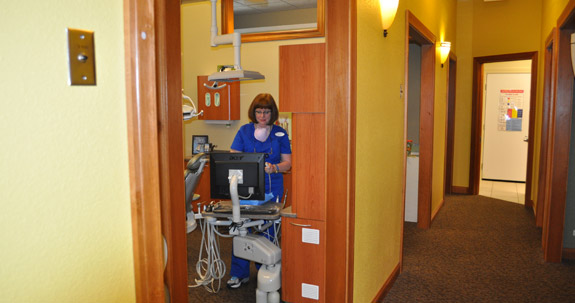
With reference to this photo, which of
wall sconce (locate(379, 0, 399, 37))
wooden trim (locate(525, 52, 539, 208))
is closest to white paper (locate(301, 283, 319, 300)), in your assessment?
wall sconce (locate(379, 0, 399, 37))

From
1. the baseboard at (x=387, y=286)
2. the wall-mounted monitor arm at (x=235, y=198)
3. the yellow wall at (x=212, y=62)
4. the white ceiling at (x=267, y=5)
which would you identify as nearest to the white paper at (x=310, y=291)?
the baseboard at (x=387, y=286)

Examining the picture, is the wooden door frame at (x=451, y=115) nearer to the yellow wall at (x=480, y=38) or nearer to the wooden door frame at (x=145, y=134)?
the yellow wall at (x=480, y=38)

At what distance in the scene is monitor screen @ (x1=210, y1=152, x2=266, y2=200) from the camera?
2.86m

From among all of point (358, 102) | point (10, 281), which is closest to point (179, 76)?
point (10, 281)

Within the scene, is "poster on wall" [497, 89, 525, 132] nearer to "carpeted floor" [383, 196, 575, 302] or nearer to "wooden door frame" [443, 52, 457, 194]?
"wooden door frame" [443, 52, 457, 194]

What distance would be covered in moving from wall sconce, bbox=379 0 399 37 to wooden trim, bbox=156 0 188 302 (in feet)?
6.01

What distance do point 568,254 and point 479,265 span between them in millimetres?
885

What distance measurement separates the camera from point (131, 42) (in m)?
0.97

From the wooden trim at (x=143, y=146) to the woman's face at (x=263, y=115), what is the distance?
100 inches

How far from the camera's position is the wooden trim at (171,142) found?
126cm

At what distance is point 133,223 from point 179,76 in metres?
0.51

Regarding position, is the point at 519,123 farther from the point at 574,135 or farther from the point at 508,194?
the point at 574,135

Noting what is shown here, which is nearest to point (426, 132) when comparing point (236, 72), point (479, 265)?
point (479, 265)

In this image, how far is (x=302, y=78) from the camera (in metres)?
2.65
